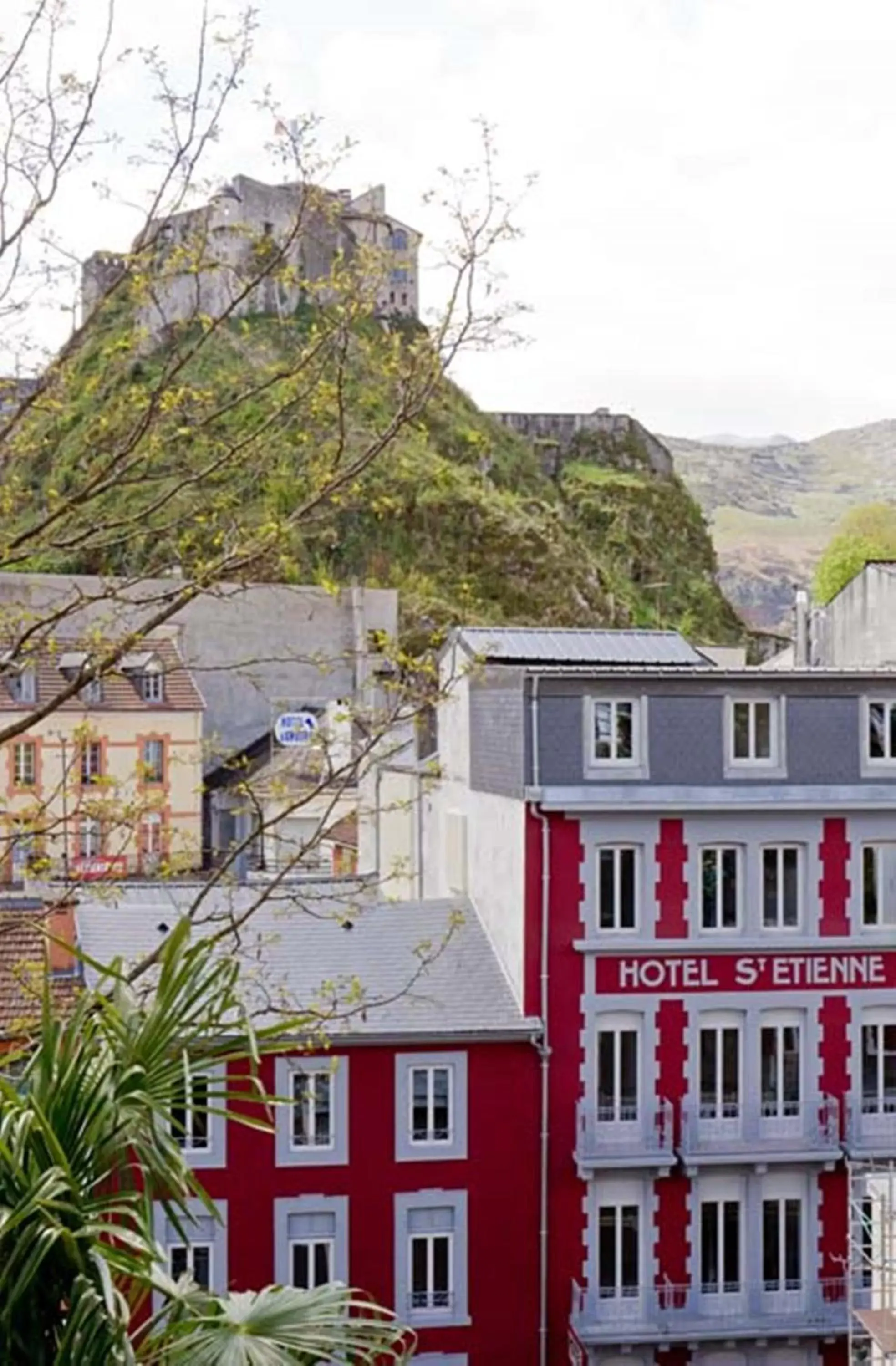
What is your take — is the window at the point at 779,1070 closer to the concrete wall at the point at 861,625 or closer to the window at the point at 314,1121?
the window at the point at 314,1121

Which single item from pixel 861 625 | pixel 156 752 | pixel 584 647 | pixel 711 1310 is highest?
pixel 861 625

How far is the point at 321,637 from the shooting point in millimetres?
64062

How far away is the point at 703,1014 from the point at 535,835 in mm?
3849

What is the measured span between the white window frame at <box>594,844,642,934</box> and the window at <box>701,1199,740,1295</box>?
438 cm

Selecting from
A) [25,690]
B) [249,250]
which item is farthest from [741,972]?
[25,690]

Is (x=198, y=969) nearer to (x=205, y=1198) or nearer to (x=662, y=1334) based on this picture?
(x=205, y=1198)

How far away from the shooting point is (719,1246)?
26.4 meters

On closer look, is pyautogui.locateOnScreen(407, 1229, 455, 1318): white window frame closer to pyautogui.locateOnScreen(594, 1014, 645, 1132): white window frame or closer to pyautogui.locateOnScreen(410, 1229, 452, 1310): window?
pyautogui.locateOnScreen(410, 1229, 452, 1310): window

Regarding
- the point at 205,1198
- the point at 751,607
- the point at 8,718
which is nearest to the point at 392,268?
the point at 205,1198

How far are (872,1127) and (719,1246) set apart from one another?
9.82ft

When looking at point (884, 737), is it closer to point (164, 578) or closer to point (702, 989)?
point (702, 989)

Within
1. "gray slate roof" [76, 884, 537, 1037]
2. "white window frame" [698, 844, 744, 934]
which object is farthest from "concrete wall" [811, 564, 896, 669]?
"gray slate roof" [76, 884, 537, 1037]

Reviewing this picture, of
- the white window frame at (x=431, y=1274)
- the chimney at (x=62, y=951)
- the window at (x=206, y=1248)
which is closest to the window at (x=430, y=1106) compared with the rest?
the white window frame at (x=431, y=1274)

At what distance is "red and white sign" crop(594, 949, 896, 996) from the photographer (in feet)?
86.9
